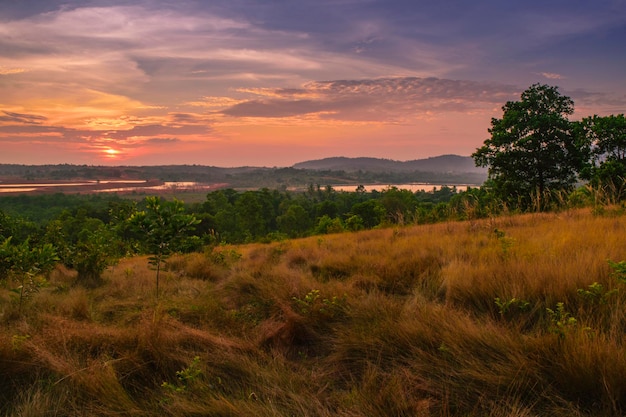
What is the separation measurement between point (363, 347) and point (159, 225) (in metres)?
4.71

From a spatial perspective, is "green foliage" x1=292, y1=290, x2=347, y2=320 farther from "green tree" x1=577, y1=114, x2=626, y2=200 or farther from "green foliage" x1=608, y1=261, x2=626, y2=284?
"green tree" x1=577, y1=114, x2=626, y2=200

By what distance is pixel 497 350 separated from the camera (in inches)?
110

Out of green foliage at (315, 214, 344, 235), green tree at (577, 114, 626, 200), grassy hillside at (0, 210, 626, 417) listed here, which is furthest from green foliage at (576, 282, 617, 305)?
green tree at (577, 114, 626, 200)

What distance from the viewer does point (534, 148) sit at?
22828 millimetres

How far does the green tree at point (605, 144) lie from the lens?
19984mm

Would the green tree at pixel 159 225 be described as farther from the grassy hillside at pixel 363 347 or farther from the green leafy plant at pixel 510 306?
the green leafy plant at pixel 510 306

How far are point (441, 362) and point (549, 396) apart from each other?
74cm

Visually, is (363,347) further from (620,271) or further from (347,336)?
(620,271)


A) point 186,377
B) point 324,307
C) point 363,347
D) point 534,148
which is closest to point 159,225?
point 324,307

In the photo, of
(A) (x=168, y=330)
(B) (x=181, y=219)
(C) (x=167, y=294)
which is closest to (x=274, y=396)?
(A) (x=168, y=330)

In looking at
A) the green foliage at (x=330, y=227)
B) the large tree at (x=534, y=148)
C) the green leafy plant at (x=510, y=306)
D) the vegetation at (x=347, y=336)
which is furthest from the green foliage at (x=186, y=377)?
the large tree at (x=534, y=148)

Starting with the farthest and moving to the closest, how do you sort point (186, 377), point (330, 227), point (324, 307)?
1. point (330, 227)
2. point (324, 307)
3. point (186, 377)

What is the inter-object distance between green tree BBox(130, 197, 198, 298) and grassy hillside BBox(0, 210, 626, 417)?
128cm

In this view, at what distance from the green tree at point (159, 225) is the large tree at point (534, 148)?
22.3 meters
